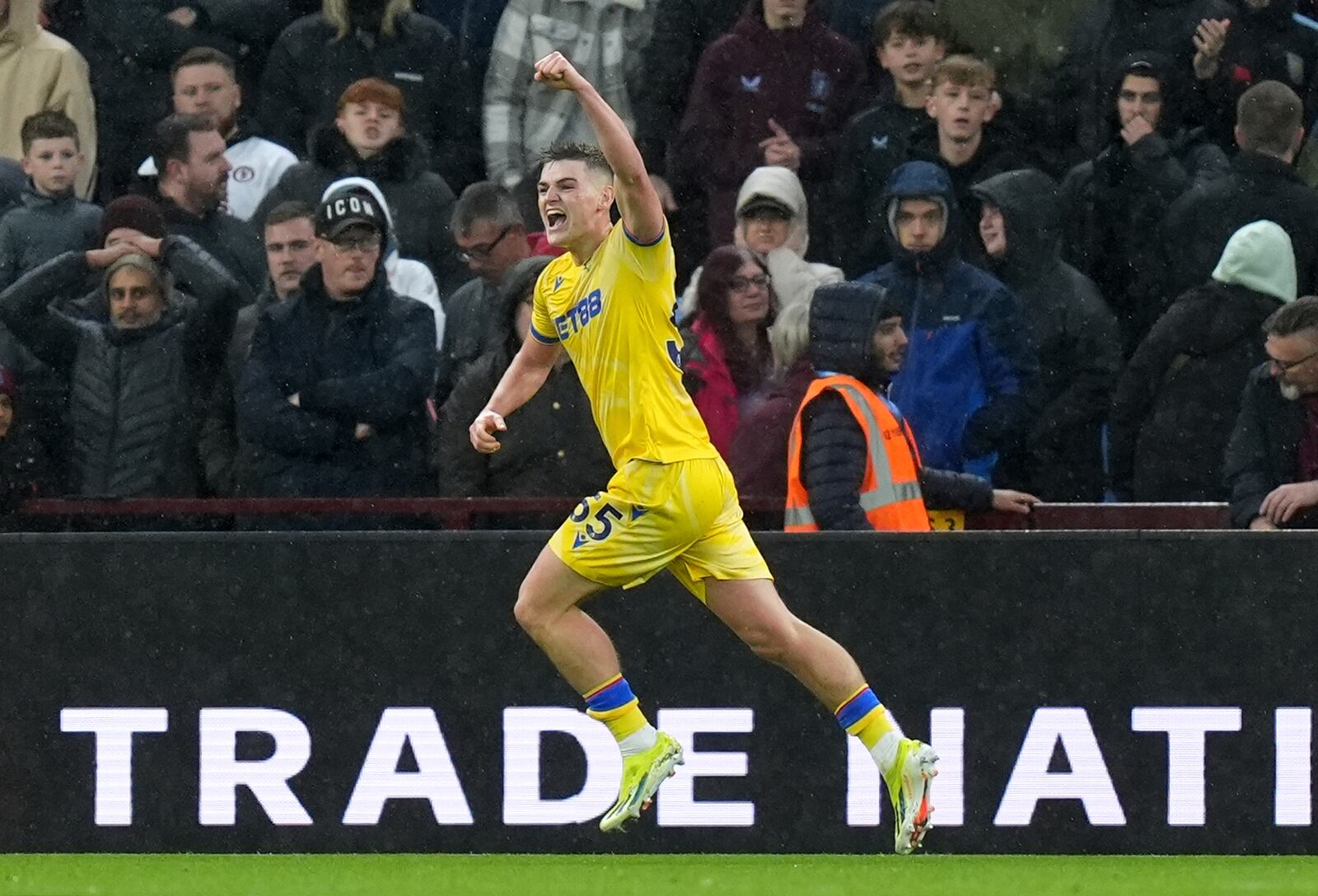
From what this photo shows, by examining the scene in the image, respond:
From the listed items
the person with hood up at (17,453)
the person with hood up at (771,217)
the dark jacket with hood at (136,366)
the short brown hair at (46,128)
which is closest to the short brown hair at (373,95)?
the dark jacket with hood at (136,366)

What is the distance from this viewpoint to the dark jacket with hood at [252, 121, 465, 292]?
8.16 m

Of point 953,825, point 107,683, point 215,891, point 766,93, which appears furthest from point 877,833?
point 766,93

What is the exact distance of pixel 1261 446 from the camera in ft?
23.0

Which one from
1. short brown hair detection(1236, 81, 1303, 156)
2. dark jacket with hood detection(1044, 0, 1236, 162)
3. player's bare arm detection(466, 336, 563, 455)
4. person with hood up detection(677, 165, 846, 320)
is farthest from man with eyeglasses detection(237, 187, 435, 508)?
short brown hair detection(1236, 81, 1303, 156)

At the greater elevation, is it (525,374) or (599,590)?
(525,374)

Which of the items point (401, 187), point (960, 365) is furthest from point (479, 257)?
point (960, 365)

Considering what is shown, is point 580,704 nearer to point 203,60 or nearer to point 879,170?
point 879,170

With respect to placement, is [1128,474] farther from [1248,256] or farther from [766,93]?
[766,93]

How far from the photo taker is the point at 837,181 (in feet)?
26.7

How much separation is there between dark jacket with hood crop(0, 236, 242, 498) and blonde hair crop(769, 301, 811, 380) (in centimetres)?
207

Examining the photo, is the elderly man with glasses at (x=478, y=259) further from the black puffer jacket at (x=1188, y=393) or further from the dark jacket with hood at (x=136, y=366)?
the black puffer jacket at (x=1188, y=393)

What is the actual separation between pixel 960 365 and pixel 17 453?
11.3ft

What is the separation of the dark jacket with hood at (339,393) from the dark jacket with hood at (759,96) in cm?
147

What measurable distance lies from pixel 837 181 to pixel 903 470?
1.88 metres
